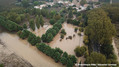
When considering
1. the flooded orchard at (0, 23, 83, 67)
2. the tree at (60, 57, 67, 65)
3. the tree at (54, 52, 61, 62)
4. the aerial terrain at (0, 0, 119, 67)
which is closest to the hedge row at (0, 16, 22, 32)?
the aerial terrain at (0, 0, 119, 67)

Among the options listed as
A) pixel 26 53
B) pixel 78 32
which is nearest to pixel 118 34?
pixel 78 32

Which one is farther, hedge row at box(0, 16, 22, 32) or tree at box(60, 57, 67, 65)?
hedge row at box(0, 16, 22, 32)

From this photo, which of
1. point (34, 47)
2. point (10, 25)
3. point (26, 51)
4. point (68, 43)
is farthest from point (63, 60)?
point (10, 25)

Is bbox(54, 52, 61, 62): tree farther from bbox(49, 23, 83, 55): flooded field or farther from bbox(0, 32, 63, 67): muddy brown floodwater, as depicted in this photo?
bbox(49, 23, 83, 55): flooded field

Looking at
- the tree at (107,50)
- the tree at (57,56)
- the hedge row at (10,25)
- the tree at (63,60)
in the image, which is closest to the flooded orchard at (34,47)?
the tree at (57,56)

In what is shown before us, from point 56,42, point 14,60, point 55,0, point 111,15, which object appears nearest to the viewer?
point 14,60

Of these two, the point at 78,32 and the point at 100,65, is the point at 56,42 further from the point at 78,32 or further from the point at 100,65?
the point at 100,65

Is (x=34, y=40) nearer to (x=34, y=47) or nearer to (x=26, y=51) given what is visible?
(x=34, y=47)

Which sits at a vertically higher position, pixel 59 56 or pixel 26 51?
pixel 59 56

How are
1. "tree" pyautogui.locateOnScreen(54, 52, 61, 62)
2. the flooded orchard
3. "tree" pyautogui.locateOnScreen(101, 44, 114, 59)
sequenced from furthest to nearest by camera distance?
1. the flooded orchard
2. "tree" pyautogui.locateOnScreen(101, 44, 114, 59)
3. "tree" pyautogui.locateOnScreen(54, 52, 61, 62)
